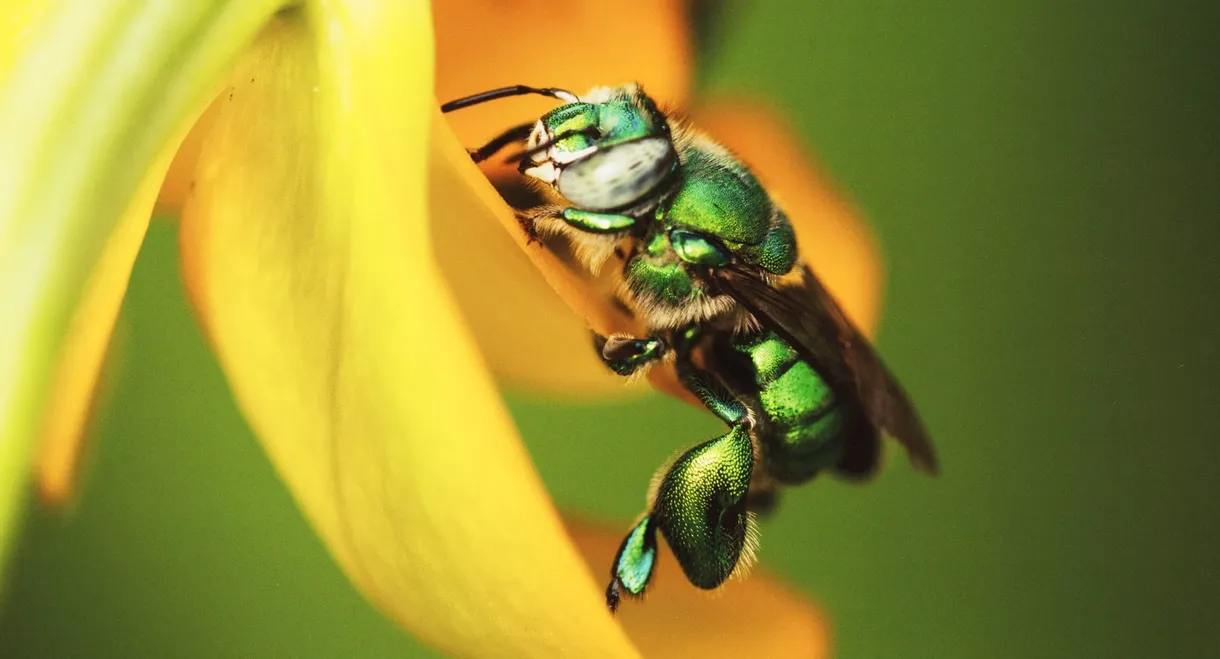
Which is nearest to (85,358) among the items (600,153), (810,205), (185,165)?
(185,165)

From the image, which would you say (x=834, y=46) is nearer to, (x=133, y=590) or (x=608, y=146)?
(x=608, y=146)

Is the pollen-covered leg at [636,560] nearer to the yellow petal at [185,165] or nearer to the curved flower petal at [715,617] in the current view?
the curved flower petal at [715,617]

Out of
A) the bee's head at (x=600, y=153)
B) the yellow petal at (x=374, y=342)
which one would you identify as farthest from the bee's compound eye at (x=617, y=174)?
the yellow petal at (x=374, y=342)

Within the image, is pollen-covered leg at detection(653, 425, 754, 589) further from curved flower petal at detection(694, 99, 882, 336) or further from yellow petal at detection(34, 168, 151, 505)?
yellow petal at detection(34, 168, 151, 505)

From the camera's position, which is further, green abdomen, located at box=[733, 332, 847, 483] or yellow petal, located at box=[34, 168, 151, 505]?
green abdomen, located at box=[733, 332, 847, 483]

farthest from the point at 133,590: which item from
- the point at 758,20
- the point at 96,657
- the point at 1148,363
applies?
the point at 1148,363

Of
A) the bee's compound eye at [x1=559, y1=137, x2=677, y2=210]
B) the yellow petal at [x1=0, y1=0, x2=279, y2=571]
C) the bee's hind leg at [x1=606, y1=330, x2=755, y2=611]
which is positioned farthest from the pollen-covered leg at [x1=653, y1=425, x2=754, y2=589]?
the yellow petal at [x1=0, y1=0, x2=279, y2=571]

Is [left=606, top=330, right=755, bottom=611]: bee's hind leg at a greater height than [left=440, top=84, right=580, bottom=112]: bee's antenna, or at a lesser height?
lesser
